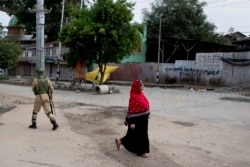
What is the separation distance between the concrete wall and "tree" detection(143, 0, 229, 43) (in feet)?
36.5

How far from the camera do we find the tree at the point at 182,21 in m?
45.5

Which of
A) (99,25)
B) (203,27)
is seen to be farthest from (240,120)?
(203,27)

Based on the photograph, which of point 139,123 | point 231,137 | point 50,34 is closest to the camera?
point 139,123

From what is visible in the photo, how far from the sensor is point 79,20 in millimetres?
22969

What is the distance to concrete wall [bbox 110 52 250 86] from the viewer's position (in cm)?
2820

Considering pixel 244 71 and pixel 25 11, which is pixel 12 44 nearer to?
pixel 25 11

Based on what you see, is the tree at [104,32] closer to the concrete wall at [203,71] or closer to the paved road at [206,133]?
the paved road at [206,133]

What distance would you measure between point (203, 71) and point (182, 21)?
16.4 m

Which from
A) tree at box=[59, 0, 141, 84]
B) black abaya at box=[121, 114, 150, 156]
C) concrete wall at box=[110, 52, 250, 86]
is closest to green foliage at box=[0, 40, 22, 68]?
concrete wall at box=[110, 52, 250, 86]

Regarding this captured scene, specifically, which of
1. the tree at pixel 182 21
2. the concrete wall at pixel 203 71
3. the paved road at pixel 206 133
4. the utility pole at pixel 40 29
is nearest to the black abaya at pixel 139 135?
the paved road at pixel 206 133

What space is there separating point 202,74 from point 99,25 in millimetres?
11653

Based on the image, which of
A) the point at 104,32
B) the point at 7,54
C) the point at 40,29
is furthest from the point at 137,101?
the point at 7,54

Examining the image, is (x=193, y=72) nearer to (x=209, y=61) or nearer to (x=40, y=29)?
(x=209, y=61)

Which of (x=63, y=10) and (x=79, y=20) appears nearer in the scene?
(x=79, y=20)
